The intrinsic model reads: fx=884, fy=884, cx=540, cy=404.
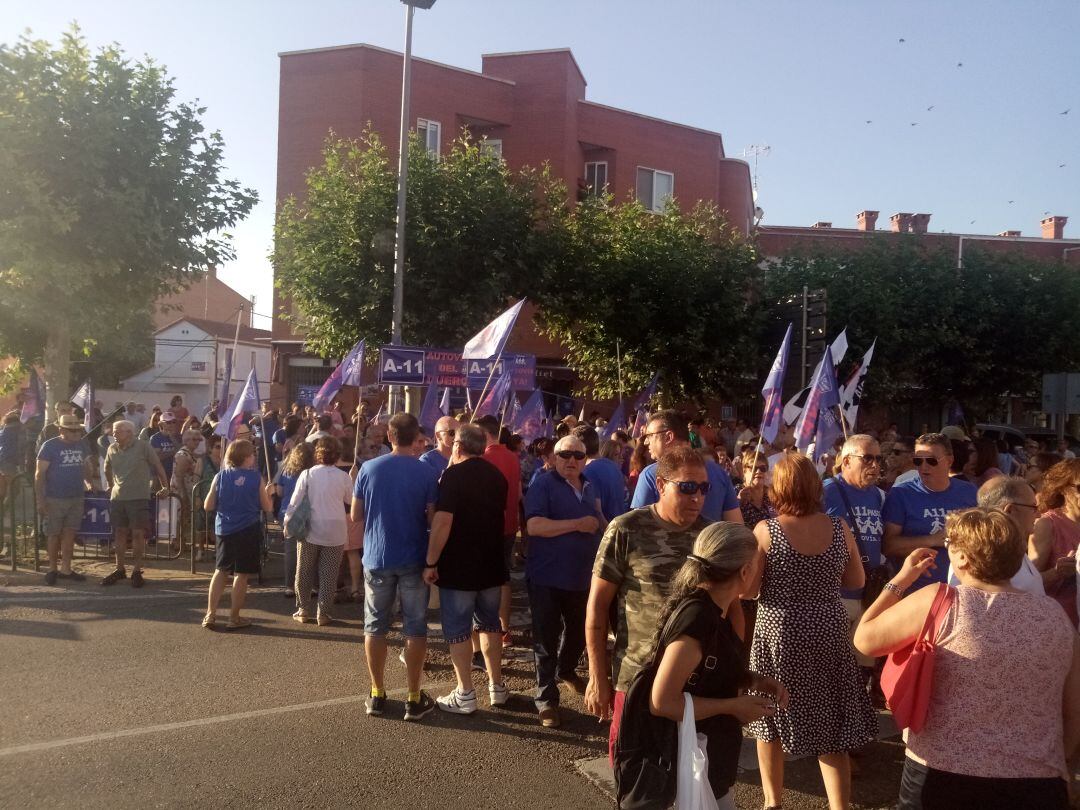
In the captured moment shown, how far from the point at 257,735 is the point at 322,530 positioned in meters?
2.86

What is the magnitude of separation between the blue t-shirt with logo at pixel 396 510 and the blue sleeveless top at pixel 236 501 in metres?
2.61

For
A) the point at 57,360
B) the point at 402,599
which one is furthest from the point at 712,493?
the point at 57,360

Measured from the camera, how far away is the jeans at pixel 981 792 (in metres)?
2.66

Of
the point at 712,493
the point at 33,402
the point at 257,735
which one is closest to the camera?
the point at 712,493

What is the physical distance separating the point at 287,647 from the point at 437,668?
134cm

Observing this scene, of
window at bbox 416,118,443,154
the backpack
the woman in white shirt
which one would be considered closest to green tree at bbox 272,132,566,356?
window at bbox 416,118,443,154

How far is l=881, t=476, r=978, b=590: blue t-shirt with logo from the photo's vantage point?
5.22 meters

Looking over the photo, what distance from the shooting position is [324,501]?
26.3ft

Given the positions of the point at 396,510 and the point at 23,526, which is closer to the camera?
the point at 396,510

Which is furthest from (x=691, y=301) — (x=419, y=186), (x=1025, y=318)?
(x=1025, y=318)

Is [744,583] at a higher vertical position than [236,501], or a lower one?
higher

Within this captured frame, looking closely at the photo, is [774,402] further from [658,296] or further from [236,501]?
[658,296]

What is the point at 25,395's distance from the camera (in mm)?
15125

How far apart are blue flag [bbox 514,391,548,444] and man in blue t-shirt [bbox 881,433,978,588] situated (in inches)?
321
